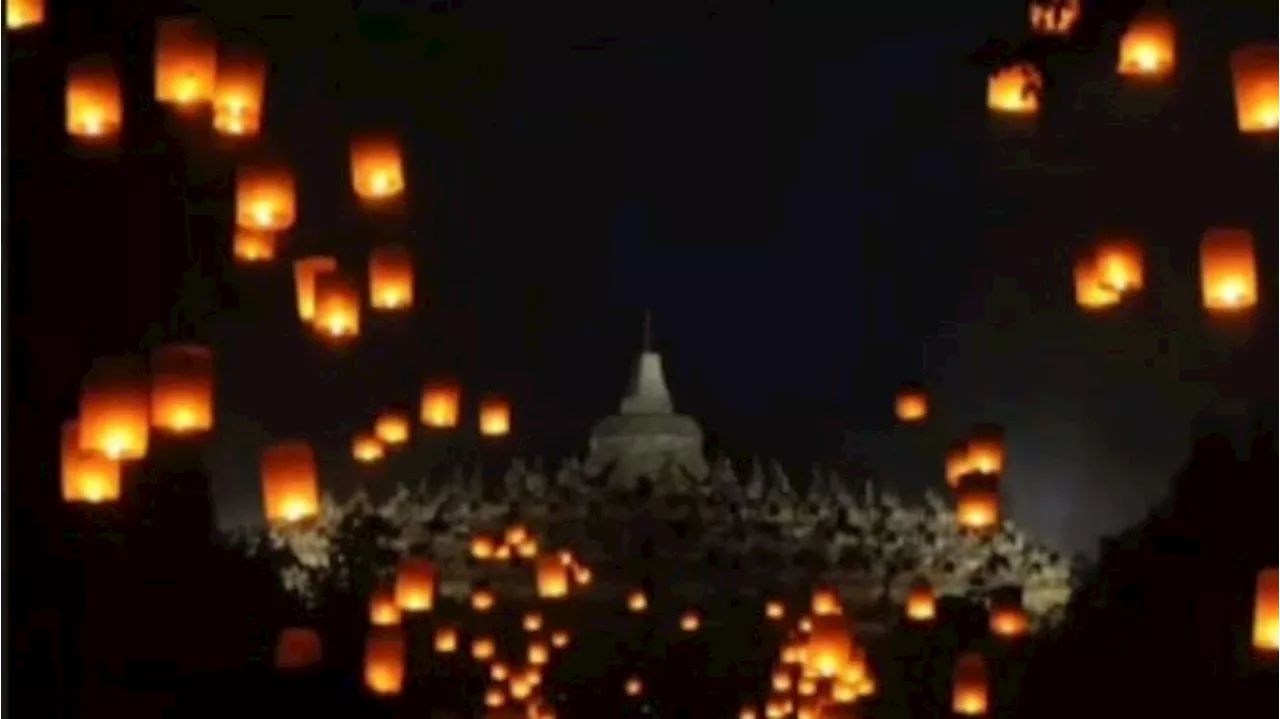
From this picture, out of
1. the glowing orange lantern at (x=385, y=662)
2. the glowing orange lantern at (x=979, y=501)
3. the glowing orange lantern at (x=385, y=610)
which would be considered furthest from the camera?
the glowing orange lantern at (x=385, y=610)

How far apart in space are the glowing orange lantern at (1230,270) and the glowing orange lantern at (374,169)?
4.48 metres

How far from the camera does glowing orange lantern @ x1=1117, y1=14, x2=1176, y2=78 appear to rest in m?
11.0

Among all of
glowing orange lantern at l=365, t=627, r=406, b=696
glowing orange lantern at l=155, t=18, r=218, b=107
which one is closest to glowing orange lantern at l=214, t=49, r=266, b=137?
glowing orange lantern at l=155, t=18, r=218, b=107

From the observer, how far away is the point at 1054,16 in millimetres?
8211

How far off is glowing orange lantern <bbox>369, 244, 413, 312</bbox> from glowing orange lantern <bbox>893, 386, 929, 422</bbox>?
260 inches

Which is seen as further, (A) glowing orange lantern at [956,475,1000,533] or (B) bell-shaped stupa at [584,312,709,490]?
(B) bell-shaped stupa at [584,312,709,490]

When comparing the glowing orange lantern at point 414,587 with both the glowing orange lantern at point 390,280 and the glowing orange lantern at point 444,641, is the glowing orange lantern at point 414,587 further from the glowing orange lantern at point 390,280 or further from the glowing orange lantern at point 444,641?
the glowing orange lantern at point 444,641

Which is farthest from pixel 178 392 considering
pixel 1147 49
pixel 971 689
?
pixel 971 689

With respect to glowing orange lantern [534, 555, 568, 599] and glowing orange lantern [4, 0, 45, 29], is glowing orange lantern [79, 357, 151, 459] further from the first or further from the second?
glowing orange lantern [534, 555, 568, 599]

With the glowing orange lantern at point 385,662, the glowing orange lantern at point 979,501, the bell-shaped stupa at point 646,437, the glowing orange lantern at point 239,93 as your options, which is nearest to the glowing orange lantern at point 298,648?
the glowing orange lantern at point 385,662

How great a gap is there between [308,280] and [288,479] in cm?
121

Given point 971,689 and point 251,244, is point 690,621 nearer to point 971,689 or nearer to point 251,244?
point 971,689

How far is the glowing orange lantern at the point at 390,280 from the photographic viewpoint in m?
14.4

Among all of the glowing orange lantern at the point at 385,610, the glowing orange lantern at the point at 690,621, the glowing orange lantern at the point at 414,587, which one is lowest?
the glowing orange lantern at the point at 385,610
